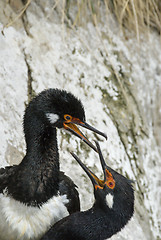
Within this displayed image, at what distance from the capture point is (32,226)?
114 inches

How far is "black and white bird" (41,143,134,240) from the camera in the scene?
2842mm

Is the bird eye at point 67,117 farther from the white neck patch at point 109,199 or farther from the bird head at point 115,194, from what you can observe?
the white neck patch at point 109,199

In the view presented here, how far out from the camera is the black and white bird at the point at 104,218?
112 inches

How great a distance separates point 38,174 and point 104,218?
1.72 feet

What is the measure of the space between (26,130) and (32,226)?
64 cm

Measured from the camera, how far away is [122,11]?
A: 4.31 m

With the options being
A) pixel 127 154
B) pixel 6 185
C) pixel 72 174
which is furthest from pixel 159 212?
pixel 6 185

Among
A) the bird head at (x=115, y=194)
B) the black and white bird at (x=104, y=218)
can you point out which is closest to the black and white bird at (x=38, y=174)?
the black and white bird at (x=104, y=218)

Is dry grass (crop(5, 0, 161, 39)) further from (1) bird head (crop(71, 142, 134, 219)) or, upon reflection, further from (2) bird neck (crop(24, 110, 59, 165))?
(1) bird head (crop(71, 142, 134, 219))

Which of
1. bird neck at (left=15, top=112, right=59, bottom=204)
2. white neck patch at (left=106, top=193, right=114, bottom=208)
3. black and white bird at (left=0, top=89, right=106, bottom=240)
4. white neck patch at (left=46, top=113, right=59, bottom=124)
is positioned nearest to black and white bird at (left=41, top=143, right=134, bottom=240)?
white neck patch at (left=106, top=193, right=114, bottom=208)

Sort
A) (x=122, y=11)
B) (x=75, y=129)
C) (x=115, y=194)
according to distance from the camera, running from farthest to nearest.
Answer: (x=122, y=11), (x=75, y=129), (x=115, y=194)

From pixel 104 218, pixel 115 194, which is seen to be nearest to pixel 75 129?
pixel 115 194

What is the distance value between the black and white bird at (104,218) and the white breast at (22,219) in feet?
0.25

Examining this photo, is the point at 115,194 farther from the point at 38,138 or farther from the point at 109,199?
the point at 38,138
